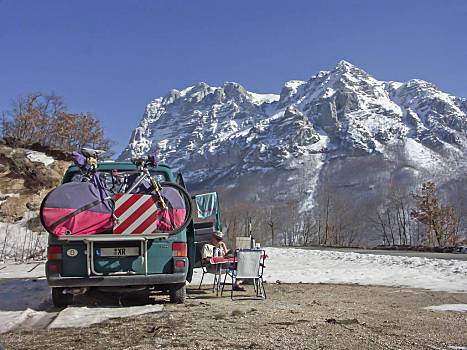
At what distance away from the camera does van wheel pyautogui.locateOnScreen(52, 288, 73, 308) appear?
579 cm

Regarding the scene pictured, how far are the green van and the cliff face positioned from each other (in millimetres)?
18024

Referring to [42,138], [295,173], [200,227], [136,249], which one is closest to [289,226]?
[42,138]

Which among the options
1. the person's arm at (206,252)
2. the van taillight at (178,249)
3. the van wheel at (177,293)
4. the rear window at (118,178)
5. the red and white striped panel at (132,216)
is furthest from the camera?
the person's arm at (206,252)

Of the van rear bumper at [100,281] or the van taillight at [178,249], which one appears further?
the van taillight at [178,249]

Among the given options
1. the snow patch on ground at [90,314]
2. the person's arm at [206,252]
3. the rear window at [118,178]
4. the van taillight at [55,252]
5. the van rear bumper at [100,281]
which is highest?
the rear window at [118,178]

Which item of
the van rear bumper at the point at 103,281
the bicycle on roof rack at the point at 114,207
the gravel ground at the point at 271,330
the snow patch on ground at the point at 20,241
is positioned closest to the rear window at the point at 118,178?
the bicycle on roof rack at the point at 114,207

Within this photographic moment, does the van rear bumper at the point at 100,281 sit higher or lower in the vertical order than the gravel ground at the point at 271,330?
higher

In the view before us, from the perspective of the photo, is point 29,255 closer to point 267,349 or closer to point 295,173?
point 267,349

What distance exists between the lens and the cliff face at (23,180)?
22638 millimetres

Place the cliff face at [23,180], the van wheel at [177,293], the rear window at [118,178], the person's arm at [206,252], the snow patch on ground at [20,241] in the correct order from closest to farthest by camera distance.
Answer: the rear window at [118,178], the van wheel at [177,293], the person's arm at [206,252], the snow patch on ground at [20,241], the cliff face at [23,180]

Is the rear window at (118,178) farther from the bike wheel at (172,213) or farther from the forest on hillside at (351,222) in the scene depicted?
the forest on hillside at (351,222)

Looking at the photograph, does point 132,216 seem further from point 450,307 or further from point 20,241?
point 20,241

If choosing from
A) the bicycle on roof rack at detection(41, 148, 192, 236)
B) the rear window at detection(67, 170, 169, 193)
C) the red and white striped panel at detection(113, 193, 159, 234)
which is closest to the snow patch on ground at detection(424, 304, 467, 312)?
the bicycle on roof rack at detection(41, 148, 192, 236)

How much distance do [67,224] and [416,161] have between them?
18624cm
